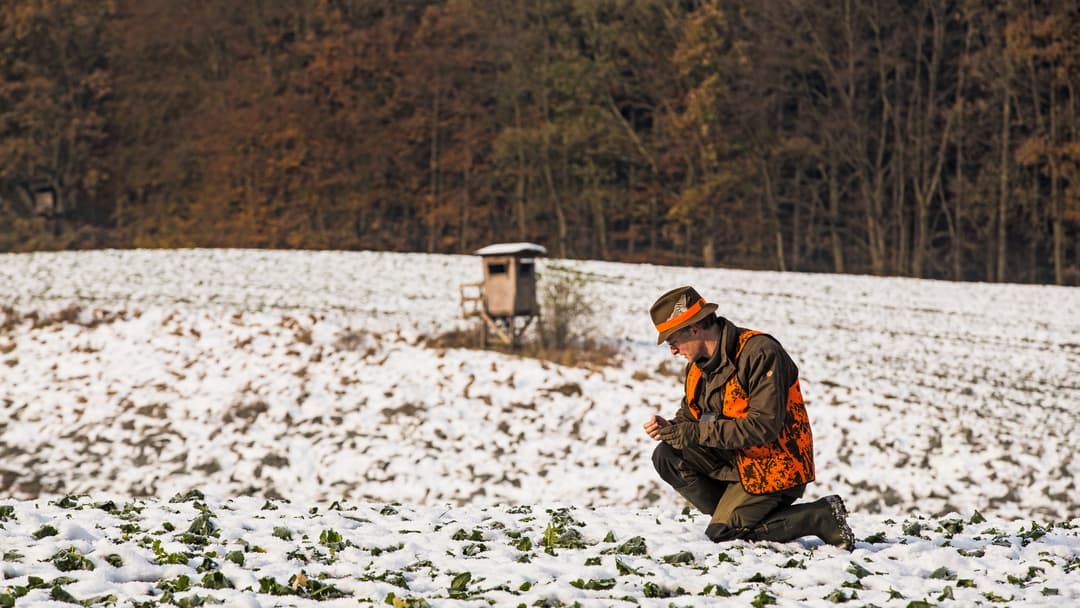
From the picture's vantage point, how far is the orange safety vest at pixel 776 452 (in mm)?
7586

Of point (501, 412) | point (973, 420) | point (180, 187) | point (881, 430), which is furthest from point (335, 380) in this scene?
point (180, 187)

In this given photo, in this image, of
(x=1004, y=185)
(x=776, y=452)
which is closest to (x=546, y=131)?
(x=1004, y=185)

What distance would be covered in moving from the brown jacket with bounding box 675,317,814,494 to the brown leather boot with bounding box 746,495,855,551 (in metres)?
0.23

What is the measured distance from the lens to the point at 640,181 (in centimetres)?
4391

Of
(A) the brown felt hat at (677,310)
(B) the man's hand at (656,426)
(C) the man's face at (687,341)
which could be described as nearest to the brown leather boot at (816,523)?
(B) the man's hand at (656,426)

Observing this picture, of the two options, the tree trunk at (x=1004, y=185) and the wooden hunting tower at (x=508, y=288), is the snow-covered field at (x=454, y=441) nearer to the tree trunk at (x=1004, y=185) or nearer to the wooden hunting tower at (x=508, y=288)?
the wooden hunting tower at (x=508, y=288)

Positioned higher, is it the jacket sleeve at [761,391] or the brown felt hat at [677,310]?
the brown felt hat at [677,310]

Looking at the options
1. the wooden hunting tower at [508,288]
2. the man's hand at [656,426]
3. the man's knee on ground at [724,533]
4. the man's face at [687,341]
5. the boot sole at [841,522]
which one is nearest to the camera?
the man's face at [687,341]

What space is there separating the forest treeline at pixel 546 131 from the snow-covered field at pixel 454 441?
8.47 m

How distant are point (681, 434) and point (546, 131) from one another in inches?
1365

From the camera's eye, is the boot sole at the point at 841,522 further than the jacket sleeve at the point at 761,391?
Yes

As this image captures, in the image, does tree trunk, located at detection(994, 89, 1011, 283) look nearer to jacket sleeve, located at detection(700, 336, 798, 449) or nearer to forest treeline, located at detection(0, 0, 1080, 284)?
forest treeline, located at detection(0, 0, 1080, 284)

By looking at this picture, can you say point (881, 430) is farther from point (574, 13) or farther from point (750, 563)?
point (574, 13)

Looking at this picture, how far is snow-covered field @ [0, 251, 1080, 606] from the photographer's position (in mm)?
7133
